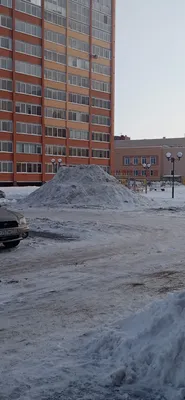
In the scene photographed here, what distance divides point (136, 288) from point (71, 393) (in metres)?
3.66

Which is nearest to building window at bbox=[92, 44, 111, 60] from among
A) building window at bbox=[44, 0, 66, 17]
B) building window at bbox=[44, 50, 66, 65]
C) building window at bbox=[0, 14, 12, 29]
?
building window at bbox=[44, 50, 66, 65]

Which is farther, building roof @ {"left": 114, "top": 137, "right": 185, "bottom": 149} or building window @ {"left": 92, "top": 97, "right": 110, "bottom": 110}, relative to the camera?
building roof @ {"left": 114, "top": 137, "right": 185, "bottom": 149}

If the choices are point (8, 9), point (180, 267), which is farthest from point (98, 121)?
point (180, 267)

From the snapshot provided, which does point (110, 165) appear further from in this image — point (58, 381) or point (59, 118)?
point (58, 381)

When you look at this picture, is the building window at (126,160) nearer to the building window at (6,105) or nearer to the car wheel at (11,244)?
the building window at (6,105)

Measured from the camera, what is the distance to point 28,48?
62.2m

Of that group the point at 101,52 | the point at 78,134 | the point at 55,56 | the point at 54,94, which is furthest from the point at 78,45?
the point at 78,134

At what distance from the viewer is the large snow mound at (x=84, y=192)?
27.4 metres

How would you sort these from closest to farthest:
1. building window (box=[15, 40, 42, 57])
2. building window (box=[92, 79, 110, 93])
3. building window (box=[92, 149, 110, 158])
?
1. building window (box=[15, 40, 42, 57])
2. building window (box=[92, 79, 110, 93])
3. building window (box=[92, 149, 110, 158])

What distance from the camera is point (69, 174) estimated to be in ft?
99.6

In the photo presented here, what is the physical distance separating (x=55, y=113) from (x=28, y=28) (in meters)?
11.9

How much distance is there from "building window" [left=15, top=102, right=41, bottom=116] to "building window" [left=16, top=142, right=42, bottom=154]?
14.1 ft

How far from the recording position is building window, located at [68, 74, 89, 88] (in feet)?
226

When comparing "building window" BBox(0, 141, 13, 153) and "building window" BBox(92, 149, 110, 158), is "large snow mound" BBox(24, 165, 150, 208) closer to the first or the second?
"building window" BBox(0, 141, 13, 153)
